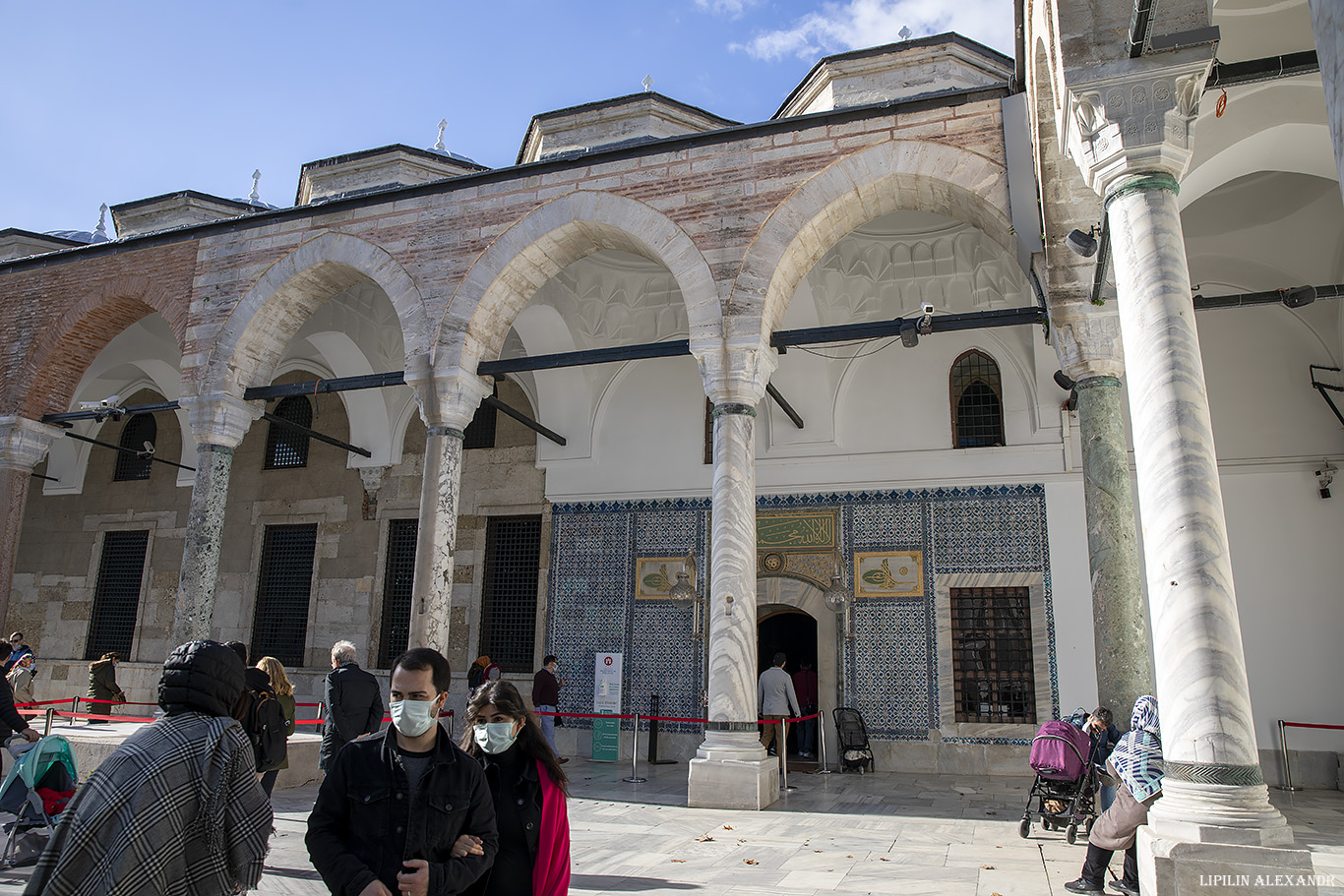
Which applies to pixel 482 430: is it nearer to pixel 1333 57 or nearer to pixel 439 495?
pixel 439 495

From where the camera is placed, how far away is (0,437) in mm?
9250

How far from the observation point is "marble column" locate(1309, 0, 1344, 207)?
6.78 ft

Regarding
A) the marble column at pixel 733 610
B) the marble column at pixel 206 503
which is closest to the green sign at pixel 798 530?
the marble column at pixel 733 610

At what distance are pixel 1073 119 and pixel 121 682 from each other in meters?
11.4

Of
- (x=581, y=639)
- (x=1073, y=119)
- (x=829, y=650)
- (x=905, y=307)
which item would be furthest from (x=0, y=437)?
(x=1073, y=119)

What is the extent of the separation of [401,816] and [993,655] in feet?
25.6

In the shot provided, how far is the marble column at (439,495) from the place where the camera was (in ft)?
23.9

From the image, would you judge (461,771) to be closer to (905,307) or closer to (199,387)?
(199,387)

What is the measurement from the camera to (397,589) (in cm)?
1097

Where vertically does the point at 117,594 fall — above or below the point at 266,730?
above

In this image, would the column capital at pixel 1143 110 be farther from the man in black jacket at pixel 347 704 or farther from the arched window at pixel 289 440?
the arched window at pixel 289 440

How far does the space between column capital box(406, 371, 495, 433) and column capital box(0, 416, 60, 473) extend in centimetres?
467

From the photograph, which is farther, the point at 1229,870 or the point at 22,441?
the point at 22,441

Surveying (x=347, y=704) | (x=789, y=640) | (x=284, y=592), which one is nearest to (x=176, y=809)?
(x=347, y=704)
